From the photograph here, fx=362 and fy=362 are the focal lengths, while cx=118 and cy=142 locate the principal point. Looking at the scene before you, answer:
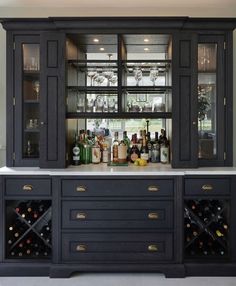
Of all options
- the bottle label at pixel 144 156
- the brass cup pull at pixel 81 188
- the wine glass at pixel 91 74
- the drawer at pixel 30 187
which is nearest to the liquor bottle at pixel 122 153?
the bottle label at pixel 144 156

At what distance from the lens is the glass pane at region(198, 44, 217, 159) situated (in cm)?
366

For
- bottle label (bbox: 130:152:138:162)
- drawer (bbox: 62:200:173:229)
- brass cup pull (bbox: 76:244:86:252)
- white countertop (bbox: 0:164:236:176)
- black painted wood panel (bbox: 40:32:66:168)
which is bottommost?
brass cup pull (bbox: 76:244:86:252)

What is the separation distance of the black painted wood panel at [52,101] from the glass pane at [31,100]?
15cm

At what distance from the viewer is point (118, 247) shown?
341 cm

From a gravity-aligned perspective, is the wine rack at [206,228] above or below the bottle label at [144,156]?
below

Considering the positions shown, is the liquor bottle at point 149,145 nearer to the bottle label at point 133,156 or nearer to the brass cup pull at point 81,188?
the bottle label at point 133,156

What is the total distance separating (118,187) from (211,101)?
1.30m

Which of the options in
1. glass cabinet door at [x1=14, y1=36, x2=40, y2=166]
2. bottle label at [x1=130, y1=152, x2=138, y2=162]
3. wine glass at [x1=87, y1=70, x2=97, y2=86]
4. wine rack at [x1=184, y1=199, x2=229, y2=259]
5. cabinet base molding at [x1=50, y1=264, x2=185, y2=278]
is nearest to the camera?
cabinet base molding at [x1=50, y1=264, x2=185, y2=278]

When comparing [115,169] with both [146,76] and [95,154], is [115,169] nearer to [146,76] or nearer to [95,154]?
[95,154]

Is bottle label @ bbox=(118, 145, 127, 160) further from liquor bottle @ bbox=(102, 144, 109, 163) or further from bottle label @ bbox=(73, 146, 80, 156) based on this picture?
bottle label @ bbox=(73, 146, 80, 156)

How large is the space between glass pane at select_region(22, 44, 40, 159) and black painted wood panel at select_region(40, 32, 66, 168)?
5.8 inches

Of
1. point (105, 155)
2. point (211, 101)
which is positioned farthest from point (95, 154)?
point (211, 101)

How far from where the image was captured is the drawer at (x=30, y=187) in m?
3.43

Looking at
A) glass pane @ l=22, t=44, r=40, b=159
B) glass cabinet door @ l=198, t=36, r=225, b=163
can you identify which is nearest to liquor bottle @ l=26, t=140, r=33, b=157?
glass pane @ l=22, t=44, r=40, b=159
